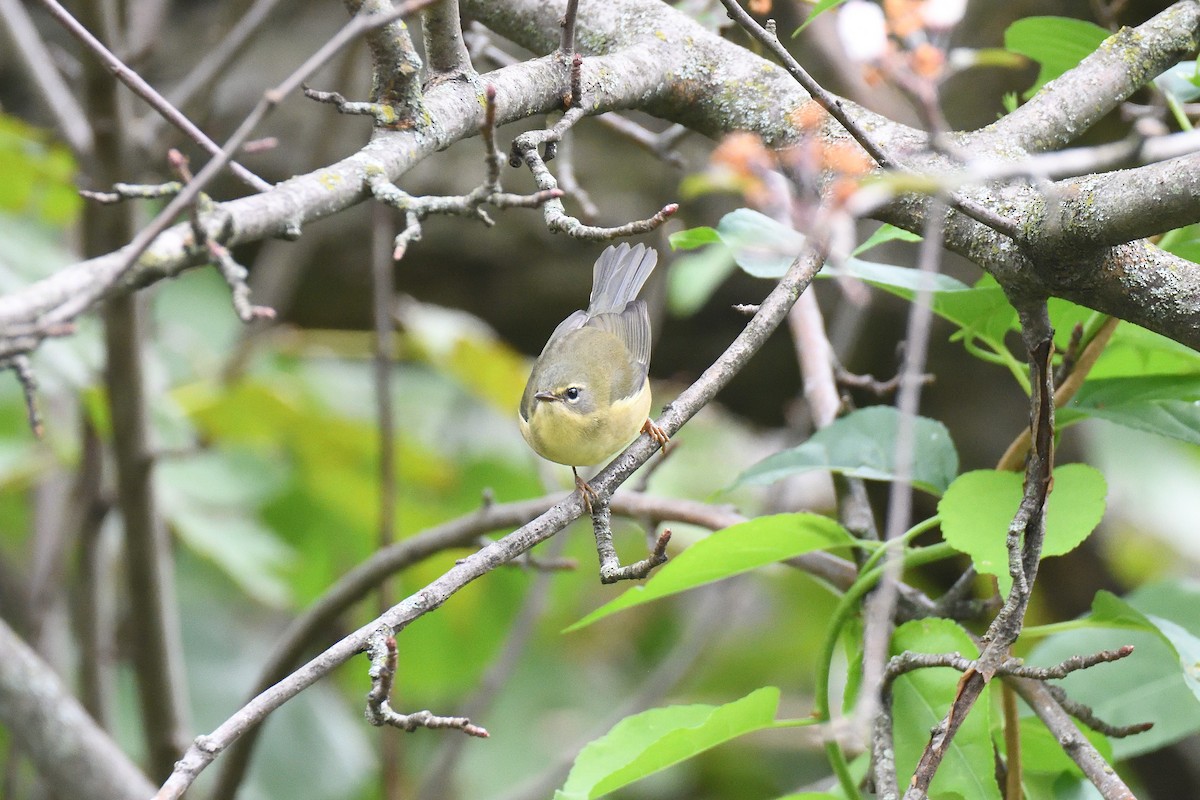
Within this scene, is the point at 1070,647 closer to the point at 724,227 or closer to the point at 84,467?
the point at 724,227

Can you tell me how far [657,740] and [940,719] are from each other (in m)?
0.33

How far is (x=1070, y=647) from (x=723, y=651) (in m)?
3.24

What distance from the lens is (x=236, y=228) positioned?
972mm

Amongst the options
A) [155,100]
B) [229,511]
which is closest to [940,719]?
[155,100]

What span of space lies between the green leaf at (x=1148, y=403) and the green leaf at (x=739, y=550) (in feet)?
1.17

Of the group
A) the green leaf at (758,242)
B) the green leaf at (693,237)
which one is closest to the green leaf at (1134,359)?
the green leaf at (758,242)

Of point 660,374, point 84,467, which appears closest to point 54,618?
point 84,467

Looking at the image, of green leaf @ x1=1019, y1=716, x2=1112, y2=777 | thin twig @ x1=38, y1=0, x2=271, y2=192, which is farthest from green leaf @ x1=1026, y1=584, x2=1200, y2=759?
thin twig @ x1=38, y1=0, x2=271, y2=192

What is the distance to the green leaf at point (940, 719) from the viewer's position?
126cm

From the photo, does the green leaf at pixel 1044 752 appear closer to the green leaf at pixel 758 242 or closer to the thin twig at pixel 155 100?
the green leaf at pixel 758 242

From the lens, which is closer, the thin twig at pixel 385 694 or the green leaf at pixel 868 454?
the thin twig at pixel 385 694

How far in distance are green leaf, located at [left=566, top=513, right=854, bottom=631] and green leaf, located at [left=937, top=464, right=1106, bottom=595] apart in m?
0.15

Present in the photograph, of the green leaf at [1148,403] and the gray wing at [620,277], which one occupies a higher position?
the gray wing at [620,277]

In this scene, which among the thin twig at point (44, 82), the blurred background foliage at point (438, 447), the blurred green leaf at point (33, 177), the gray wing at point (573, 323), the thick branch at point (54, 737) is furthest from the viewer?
the blurred background foliage at point (438, 447)
